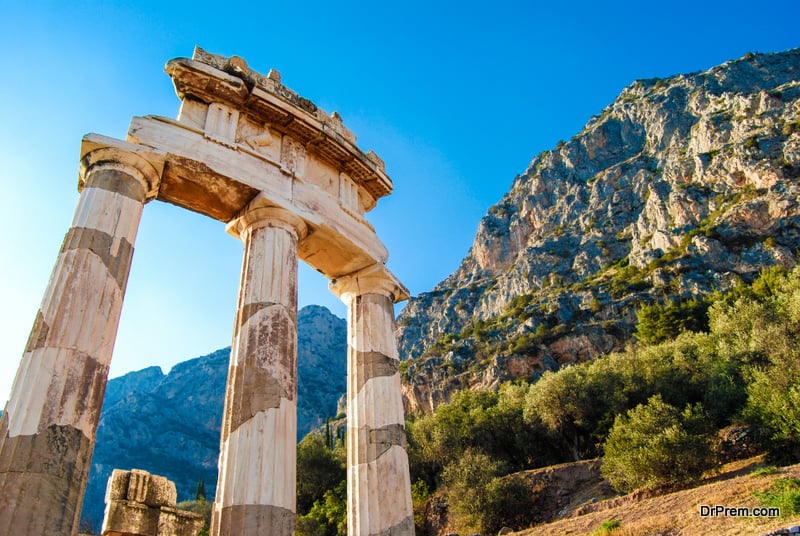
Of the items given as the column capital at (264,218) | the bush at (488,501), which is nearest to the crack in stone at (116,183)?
the column capital at (264,218)

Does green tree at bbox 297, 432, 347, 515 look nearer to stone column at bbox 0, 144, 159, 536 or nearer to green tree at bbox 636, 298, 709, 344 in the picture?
green tree at bbox 636, 298, 709, 344

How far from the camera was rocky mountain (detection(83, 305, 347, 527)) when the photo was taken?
331ft

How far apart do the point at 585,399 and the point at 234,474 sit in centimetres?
3937

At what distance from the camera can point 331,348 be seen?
449 ft

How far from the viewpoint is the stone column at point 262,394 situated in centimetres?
708

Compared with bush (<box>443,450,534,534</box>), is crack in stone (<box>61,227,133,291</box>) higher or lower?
higher

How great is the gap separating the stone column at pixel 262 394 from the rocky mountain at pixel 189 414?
302ft

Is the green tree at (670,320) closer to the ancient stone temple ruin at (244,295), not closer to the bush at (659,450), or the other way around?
the bush at (659,450)

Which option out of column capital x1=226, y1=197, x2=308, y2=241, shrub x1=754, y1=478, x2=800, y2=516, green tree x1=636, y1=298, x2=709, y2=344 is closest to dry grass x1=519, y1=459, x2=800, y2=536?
shrub x1=754, y1=478, x2=800, y2=516

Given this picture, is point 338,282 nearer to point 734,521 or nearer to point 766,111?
point 734,521

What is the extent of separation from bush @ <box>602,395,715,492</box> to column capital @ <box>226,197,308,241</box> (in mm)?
25036

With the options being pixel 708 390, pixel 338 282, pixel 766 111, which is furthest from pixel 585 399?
pixel 766 111

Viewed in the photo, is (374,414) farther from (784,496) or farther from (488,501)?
(488,501)

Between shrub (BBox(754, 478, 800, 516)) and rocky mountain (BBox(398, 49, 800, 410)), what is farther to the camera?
rocky mountain (BBox(398, 49, 800, 410))
